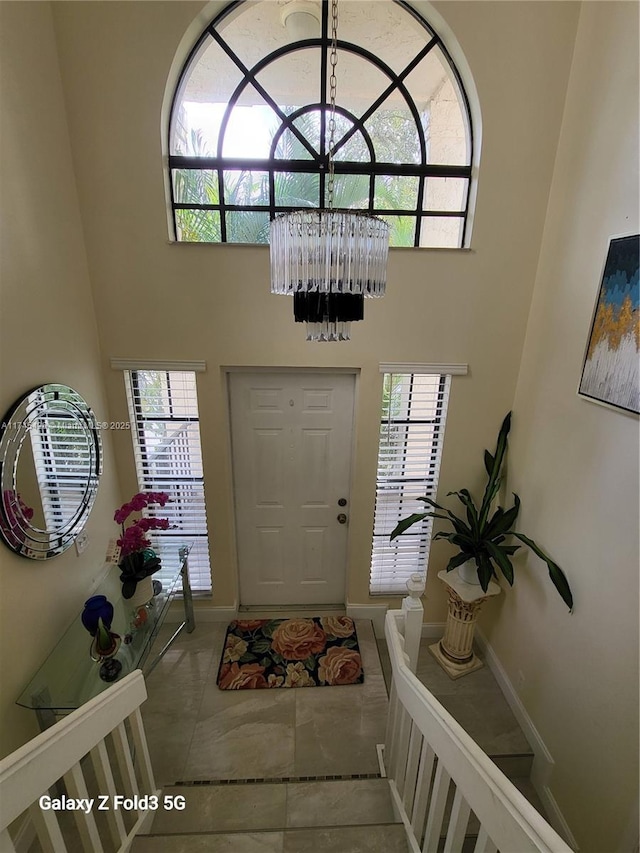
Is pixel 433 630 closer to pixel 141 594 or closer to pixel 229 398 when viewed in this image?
pixel 141 594

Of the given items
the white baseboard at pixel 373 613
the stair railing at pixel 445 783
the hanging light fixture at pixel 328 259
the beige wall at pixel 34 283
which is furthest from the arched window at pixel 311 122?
the white baseboard at pixel 373 613

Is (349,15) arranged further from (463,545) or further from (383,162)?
(463,545)

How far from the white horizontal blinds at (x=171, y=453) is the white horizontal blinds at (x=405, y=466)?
129cm

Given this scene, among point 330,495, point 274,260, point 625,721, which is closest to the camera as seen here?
point 274,260

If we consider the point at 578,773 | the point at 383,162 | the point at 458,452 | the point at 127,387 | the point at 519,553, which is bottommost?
the point at 578,773

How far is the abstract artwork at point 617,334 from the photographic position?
1.67 metres

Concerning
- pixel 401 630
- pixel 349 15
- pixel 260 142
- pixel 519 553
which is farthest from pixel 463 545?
pixel 349 15

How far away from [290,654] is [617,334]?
283cm

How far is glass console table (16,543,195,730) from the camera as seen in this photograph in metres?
1.83

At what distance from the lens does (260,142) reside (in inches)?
92.9

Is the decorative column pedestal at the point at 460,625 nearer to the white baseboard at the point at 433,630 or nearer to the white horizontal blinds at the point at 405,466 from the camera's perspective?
the white baseboard at the point at 433,630

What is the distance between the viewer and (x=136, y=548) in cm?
230

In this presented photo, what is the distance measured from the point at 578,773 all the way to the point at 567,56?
3614 mm

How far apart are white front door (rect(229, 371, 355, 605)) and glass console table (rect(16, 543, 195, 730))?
771 mm
